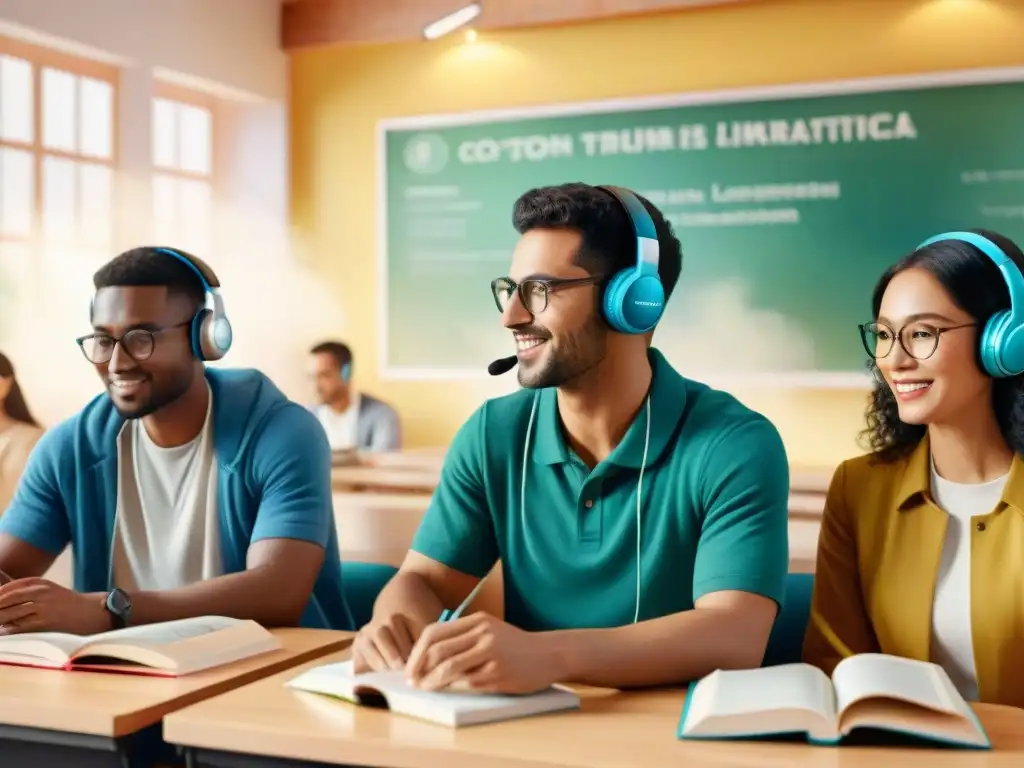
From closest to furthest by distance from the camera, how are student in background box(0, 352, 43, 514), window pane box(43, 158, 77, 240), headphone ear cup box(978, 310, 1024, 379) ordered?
headphone ear cup box(978, 310, 1024, 379)
student in background box(0, 352, 43, 514)
window pane box(43, 158, 77, 240)

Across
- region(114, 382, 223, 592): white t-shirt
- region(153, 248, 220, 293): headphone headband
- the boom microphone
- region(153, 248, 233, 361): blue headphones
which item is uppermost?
region(153, 248, 220, 293): headphone headband

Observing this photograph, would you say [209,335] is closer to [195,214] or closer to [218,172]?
[195,214]

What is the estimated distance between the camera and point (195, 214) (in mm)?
6633

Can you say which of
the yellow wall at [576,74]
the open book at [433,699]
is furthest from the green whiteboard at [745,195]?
the open book at [433,699]

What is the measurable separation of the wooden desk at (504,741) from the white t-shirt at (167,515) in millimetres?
728

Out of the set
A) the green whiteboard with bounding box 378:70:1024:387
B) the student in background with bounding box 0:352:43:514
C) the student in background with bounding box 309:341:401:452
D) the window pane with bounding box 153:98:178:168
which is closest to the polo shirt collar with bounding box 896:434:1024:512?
the student in background with bounding box 0:352:43:514

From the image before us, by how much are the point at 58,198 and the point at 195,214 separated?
118 centimetres

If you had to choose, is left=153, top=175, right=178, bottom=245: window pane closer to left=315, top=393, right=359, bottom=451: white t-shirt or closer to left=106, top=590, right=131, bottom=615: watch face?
left=315, top=393, right=359, bottom=451: white t-shirt

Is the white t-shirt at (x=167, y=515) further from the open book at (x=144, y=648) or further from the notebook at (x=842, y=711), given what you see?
the notebook at (x=842, y=711)

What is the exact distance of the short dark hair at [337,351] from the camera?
19.7 feet

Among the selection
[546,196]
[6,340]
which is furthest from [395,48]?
[546,196]

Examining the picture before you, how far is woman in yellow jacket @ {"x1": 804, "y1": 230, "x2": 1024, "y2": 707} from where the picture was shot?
66.0 inches

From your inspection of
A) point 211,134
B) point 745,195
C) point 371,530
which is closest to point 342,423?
point 211,134

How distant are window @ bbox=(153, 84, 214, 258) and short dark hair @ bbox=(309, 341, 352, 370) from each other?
1.00 metres
